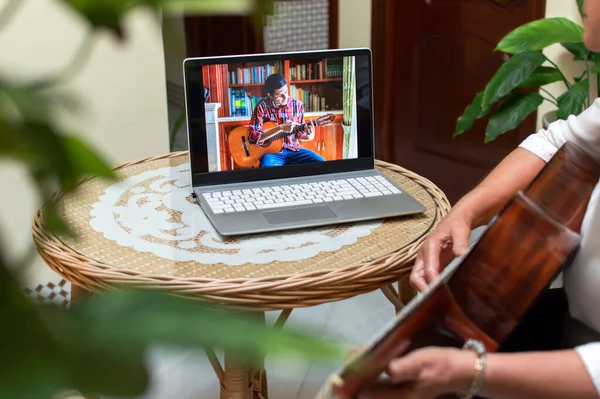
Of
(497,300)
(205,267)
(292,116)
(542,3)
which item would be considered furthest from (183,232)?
(542,3)

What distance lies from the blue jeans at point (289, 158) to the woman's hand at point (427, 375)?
2.12 ft

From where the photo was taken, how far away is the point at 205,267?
40.9 inches

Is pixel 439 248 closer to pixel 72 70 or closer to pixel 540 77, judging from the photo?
pixel 72 70

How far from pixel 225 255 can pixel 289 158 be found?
0.32 metres

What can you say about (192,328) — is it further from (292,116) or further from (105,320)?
(292,116)

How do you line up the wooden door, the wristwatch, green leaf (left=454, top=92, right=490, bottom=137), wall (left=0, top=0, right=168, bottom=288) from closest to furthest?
the wristwatch, wall (left=0, top=0, right=168, bottom=288), green leaf (left=454, top=92, right=490, bottom=137), the wooden door

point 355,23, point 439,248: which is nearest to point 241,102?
point 439,248

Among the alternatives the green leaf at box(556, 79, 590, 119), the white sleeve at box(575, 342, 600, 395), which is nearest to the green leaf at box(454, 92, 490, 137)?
the green leaf at box(556, 79, 590, 119)

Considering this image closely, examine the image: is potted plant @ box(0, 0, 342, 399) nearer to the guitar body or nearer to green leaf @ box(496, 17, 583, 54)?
the guitar body

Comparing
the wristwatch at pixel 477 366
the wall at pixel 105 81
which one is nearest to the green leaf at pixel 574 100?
the wall at pixel 105 81

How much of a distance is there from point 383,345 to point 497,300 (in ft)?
0.86

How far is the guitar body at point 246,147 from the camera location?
131 centimetres

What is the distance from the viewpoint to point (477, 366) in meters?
0.77

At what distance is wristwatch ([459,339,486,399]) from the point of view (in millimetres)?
776
